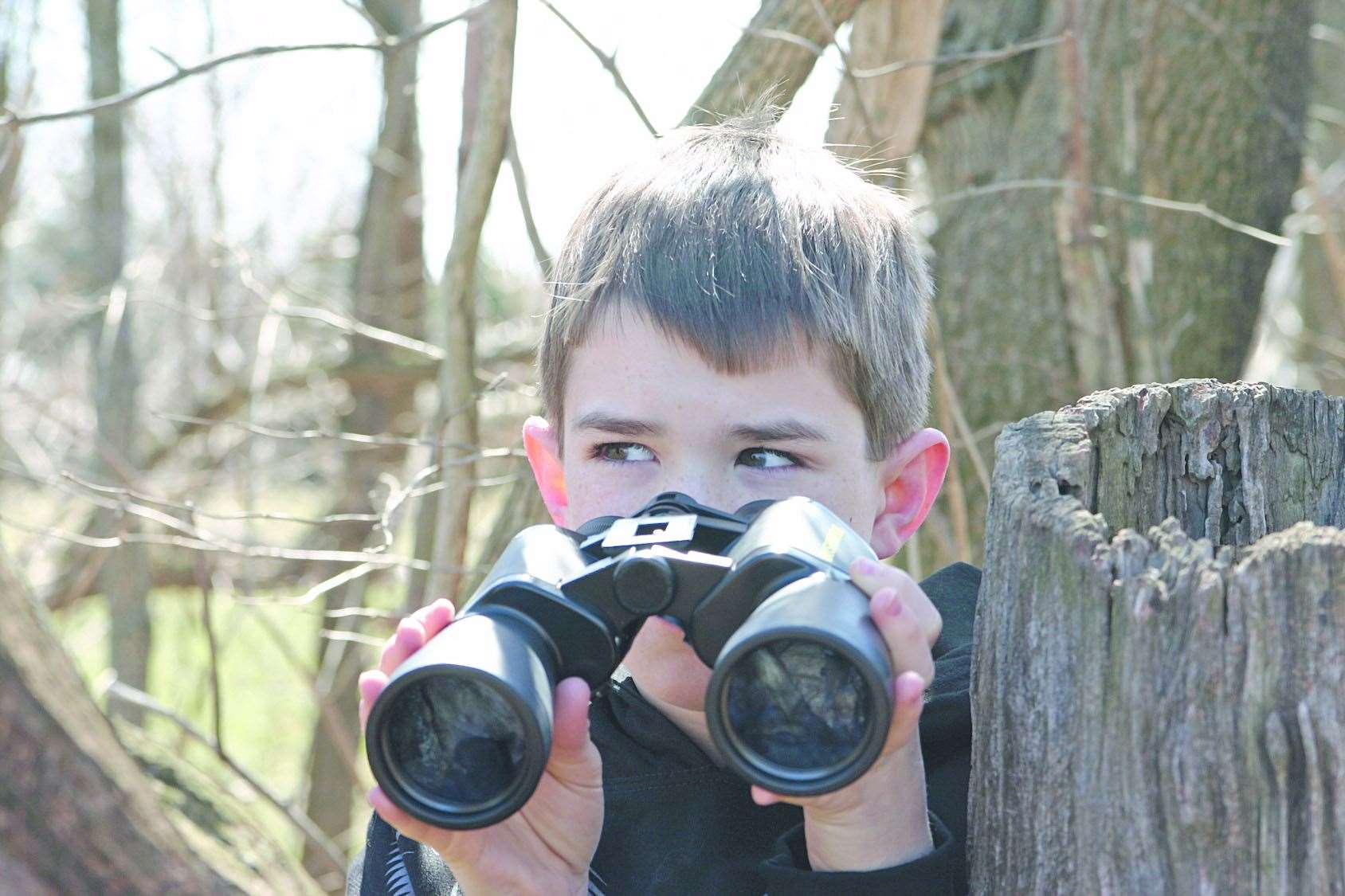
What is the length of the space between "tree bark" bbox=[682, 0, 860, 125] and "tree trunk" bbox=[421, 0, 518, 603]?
44 centimetres

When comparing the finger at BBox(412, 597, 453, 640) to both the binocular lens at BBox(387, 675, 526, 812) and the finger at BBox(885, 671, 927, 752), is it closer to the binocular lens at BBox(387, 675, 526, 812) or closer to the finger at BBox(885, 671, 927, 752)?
the binocular lens at BBox(387, 675, 526, 812)

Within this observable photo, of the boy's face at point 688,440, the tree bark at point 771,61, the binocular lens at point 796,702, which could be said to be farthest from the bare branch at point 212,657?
the binocular lens at point 796,702

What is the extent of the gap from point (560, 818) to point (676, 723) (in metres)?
0.38

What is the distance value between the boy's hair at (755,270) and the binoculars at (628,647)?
0.47 metres

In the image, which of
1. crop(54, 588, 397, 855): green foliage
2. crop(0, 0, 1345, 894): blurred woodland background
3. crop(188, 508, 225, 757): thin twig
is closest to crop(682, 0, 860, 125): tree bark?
crop(0, 0, 1345, 894): blurred woodland background

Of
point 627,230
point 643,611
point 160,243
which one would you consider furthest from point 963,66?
point 160,243

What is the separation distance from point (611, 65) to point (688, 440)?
53.4 inches

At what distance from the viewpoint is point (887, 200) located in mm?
2367

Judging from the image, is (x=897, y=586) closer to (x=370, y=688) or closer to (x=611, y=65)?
(x=370, y=688)

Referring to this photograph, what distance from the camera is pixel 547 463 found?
2289 mm

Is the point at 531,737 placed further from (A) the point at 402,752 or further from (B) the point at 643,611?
(B) the point at 643,611

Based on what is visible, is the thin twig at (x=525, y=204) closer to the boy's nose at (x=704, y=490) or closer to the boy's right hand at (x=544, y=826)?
the boy's nose at (x=704, y=490)

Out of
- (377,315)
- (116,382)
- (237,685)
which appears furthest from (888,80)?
(237,685)

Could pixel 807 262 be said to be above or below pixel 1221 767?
above
